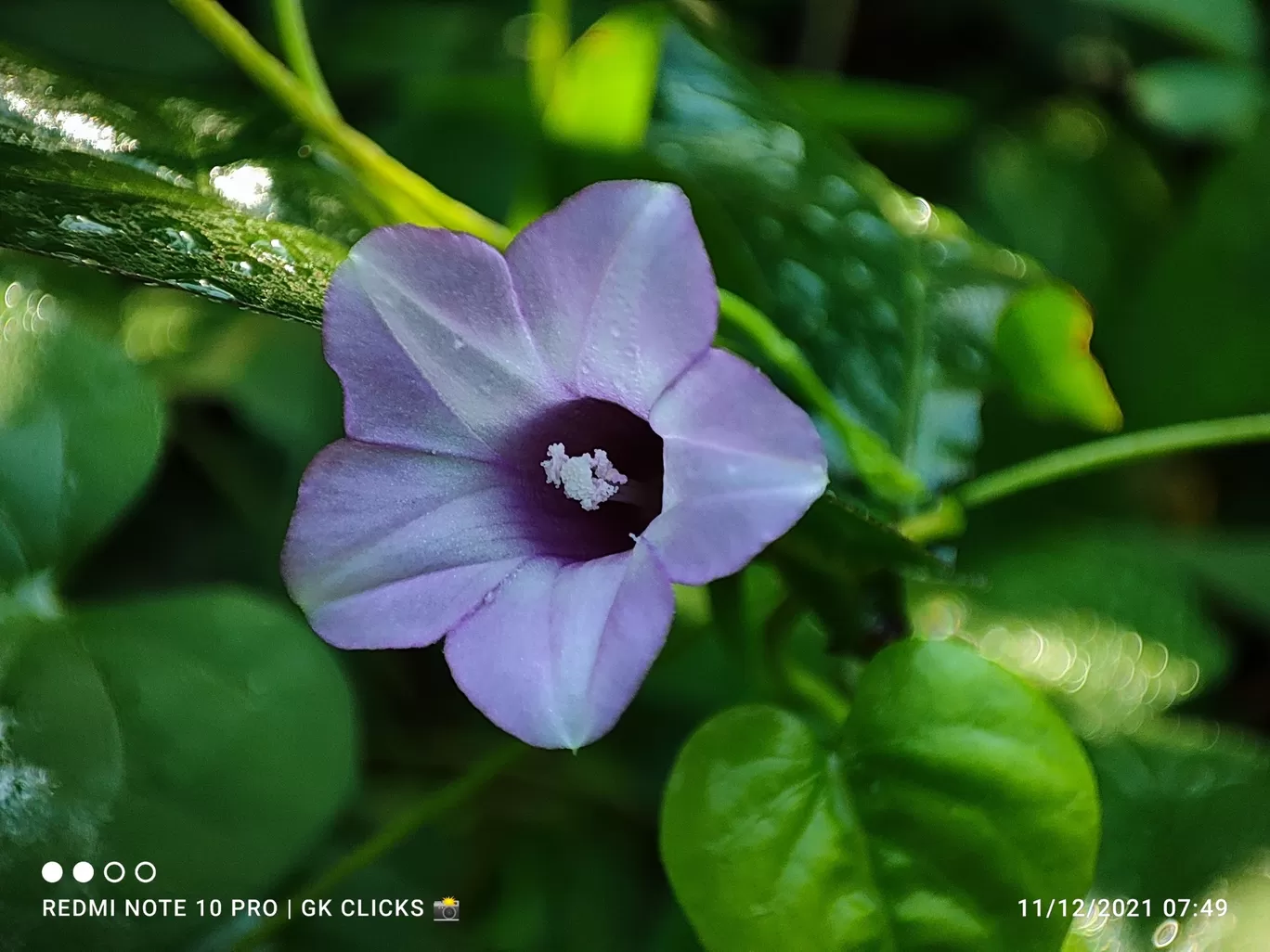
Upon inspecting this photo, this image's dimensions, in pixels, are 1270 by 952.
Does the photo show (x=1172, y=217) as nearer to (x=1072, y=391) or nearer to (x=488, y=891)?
(x=1072, y=391)

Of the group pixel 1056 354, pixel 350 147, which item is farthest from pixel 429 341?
pixel 1056 354

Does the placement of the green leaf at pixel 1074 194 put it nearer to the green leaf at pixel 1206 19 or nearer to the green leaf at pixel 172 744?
the green leaf at pixel 1206 19

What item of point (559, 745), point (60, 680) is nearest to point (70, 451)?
point (60, 680)

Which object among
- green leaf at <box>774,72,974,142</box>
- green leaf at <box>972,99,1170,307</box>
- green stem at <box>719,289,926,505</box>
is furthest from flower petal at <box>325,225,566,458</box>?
green leaf at <box>972,99,1170,307</box>

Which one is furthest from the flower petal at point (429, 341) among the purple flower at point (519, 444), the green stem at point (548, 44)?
the green stem at point (548, 44)

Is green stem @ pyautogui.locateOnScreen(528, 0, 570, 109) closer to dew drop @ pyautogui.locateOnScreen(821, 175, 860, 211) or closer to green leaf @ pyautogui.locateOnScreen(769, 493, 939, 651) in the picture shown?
dew drop @ pyautogui.locateOnScreen(821, 175, 860, 211)

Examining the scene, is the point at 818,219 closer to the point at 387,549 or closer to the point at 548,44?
the point at 548,44
